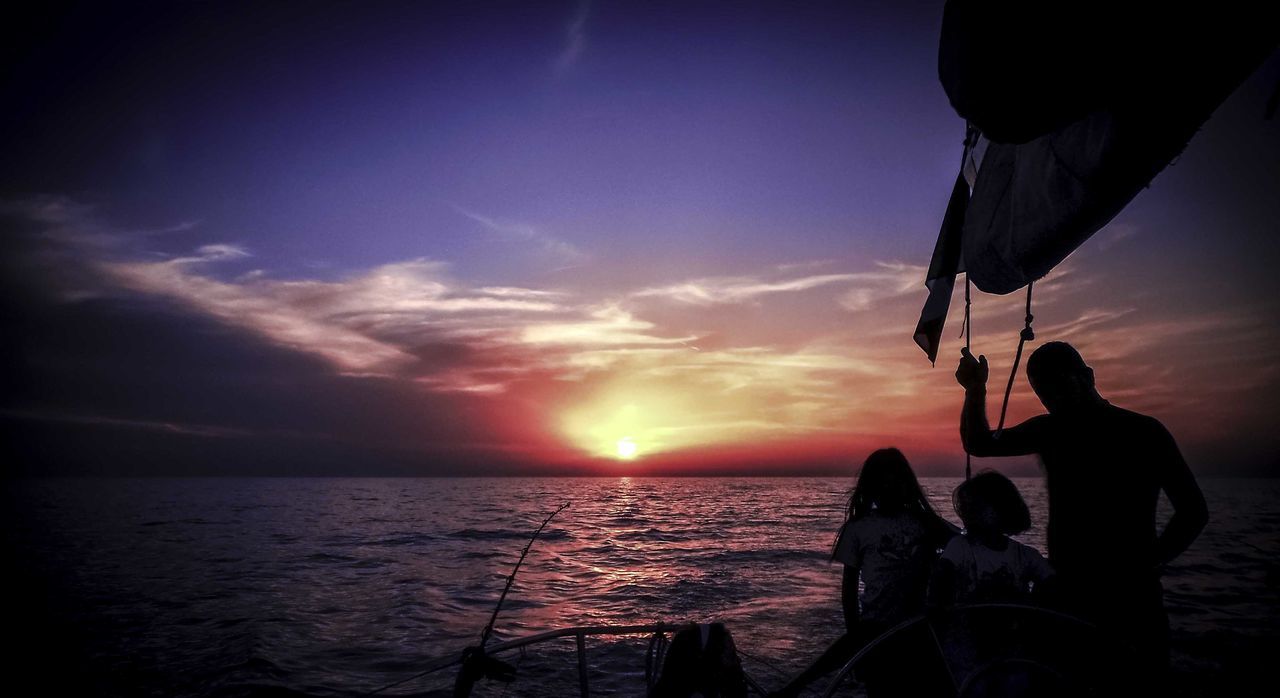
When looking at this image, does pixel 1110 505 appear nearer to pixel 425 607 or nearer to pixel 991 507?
pixel 991 507

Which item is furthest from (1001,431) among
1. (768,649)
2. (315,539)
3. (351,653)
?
(315,539)

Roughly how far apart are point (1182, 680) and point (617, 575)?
11.2 metres

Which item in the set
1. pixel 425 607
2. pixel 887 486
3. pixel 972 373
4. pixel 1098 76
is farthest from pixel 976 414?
pixel 425 607

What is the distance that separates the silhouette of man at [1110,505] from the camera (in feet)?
7.82

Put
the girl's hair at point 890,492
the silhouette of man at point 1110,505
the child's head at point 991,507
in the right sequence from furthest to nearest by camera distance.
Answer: the girl's hair at point 890,492, the child's head at point 991,507, the silhouette of man at point 1110,505

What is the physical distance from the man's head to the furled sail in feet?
2.63

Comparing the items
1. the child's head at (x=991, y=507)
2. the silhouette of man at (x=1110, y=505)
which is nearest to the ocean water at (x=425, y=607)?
the silhouette of man at (x=1110, y=505)

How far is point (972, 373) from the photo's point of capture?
3.23m

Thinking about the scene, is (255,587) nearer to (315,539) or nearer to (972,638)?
(315,539)

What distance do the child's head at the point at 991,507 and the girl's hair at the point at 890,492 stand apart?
1.23 ft

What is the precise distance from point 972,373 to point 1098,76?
6.37 ft

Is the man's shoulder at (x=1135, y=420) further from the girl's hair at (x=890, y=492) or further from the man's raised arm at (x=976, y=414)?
the girl's hair at (x=890, y=492)

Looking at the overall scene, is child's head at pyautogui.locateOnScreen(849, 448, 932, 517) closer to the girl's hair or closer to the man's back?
the girl's hair

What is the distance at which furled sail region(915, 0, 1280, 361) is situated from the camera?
1481mm
